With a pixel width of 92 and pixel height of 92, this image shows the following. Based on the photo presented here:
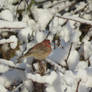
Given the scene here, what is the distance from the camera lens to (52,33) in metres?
2.00

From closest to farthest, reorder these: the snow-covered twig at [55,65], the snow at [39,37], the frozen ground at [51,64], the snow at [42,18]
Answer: the frozen ground at [51,64] → the snow-covered twig at [55,65] → the snow at [39,37] → the snow at [42,18]

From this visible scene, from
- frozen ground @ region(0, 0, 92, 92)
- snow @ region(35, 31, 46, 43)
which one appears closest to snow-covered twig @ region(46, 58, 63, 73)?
frozen ground @ region(0, 0, 92, 92)

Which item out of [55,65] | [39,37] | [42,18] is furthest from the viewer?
[42,18]

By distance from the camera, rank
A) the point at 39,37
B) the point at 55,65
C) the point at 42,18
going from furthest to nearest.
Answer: the point at 42,18, the point at 39,37, the point at 55,65

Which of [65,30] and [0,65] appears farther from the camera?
[65,30]

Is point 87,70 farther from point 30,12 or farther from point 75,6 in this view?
point 75,6

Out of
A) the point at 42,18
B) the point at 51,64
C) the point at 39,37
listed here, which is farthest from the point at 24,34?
the point at 42,18

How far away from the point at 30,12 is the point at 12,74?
1.52 m

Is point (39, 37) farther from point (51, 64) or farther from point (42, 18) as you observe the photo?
point (42, 18)

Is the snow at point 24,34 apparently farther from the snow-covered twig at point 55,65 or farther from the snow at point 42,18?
the snow at point 42,18

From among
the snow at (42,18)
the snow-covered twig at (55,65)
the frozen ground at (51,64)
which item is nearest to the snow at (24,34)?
the frozen ground at (51,64)

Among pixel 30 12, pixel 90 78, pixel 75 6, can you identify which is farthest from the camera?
pixel 75 6

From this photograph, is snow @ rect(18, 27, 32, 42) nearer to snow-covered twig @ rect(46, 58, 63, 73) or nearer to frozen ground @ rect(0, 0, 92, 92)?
frozen ground @ rect(0, 0, 92, 92)

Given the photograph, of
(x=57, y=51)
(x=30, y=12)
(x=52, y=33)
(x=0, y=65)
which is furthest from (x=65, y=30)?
(x=30, y=12)
